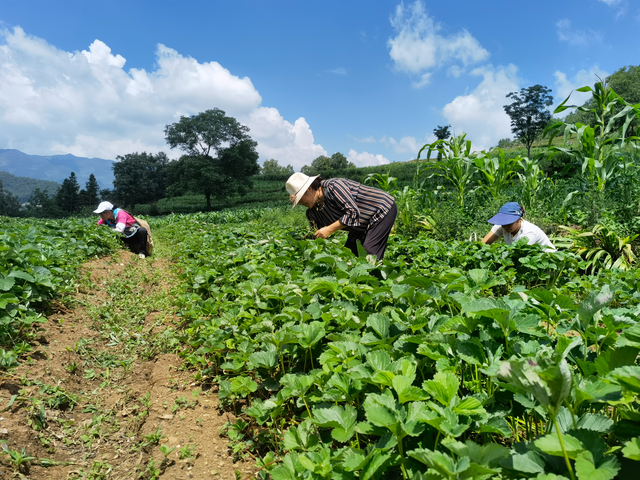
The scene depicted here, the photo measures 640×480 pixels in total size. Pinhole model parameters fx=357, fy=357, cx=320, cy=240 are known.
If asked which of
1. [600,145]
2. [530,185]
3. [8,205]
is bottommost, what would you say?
[8,205]

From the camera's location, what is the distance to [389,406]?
117cm

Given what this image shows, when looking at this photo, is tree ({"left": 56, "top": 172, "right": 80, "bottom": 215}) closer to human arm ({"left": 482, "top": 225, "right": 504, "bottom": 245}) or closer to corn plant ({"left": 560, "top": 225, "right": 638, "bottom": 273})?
human arm ({"left": 482, "top": 225, "right": 504, "bottom": 245})

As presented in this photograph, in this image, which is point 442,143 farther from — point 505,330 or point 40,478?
point 40,478

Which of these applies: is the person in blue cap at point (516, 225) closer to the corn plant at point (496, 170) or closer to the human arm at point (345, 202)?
the human arm at point (345, 202)

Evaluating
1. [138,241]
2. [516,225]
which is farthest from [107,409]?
[138,241]

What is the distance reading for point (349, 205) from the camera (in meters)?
3.80

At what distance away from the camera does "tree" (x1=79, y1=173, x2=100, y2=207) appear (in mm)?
66250

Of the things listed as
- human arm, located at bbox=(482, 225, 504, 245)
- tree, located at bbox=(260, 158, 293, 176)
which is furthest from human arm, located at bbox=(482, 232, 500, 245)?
tree, located at bbox=(260, 158, 293, 176)

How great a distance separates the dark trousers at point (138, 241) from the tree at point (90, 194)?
6928 centimetres

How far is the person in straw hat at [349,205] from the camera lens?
3814 millimetres

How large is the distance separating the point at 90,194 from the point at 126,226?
7209 cm

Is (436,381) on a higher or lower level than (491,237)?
lower

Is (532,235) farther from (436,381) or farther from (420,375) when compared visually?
(436,381)

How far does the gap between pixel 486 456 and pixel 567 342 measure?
1.65 ft
